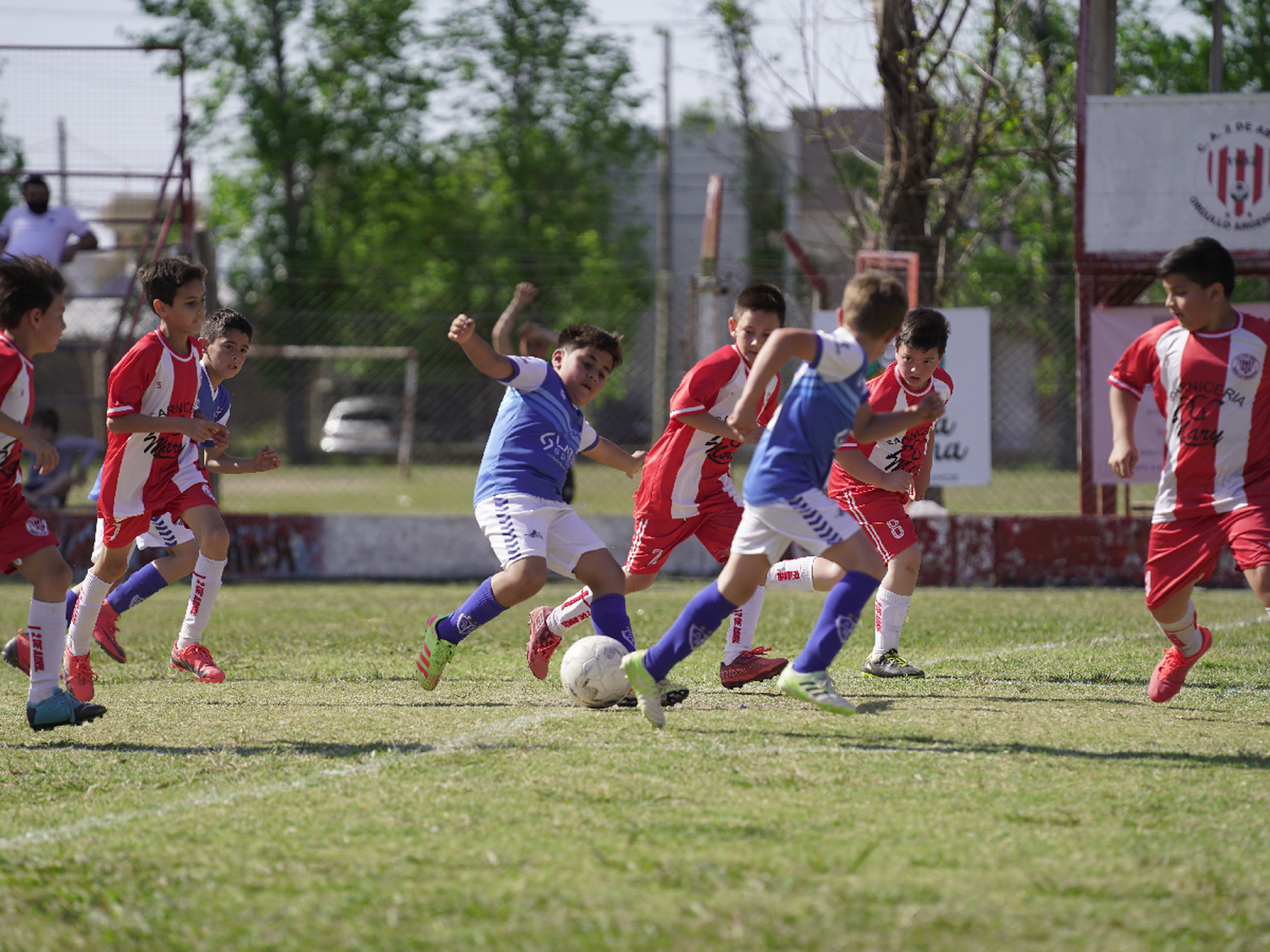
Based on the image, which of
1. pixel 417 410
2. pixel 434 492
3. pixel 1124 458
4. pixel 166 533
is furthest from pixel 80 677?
pixel 417 410

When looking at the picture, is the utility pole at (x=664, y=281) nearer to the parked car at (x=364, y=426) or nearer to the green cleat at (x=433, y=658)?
the parked car at (x=364, y=426)

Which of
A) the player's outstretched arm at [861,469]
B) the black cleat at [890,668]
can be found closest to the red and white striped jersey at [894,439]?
the player's outstretched arm at [861,469]

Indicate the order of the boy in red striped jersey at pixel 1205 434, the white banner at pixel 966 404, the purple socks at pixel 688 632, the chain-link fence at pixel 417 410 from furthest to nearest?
the chain-link fence at pixel 417 410
the white banner at pixel 966 404
the boy in red striped jersey at pixel 1205 434
the purple socks at pixel 688 632

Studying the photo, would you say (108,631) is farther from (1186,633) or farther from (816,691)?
(1186,633)

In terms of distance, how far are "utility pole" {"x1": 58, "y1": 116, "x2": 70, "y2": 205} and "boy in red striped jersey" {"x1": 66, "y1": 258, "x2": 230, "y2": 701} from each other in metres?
8.04

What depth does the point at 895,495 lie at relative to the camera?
6887 millimetres

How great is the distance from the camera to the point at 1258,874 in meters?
3.40

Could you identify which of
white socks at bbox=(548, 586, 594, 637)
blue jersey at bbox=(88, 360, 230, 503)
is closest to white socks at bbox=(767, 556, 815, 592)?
white socks at bbox=(548, 586, 594, 637)

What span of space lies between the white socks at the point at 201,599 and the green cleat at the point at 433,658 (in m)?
1.49

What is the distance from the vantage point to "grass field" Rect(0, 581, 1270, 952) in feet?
10.1

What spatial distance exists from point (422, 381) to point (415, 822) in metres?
27.7

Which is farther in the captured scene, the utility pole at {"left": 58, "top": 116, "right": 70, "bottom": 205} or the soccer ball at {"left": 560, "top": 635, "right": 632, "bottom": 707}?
the utility pole at {"left": 58, "top": 116, "right": 70, "bottom": 205}

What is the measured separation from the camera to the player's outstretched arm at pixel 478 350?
5222mm

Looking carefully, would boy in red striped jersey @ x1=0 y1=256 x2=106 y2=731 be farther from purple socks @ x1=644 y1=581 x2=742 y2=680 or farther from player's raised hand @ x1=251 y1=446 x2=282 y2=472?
purple socks @ x1=644 y1=581 x2=742 y2=680
